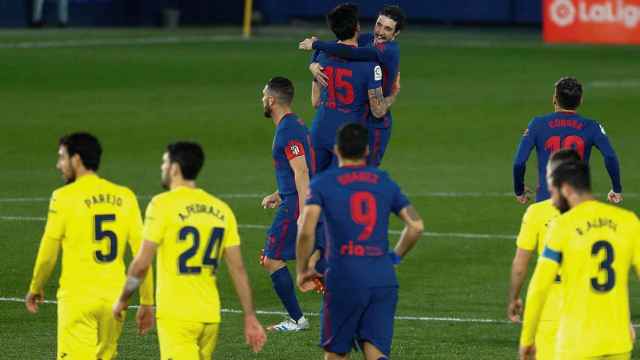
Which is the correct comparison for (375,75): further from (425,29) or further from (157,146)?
(425,29)

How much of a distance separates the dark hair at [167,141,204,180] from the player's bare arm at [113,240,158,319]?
0.51 metres

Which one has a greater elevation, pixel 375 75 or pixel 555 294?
pixel 375 75

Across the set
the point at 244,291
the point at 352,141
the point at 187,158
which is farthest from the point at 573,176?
the point at 187,158

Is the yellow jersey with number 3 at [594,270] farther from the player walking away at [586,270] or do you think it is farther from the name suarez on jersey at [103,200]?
the name suarez on jersey at [103,200]

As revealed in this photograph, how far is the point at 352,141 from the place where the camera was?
11.0m

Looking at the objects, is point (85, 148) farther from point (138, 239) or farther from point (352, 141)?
point (352, 141)

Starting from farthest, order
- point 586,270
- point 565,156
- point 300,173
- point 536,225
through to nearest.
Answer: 1. point 300,173
2. point 536,225
3. point 565,156
4. point 586,270

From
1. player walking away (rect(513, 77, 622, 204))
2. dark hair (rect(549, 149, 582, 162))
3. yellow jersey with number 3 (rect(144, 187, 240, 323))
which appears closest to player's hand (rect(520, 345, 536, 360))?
dark hair (rect(549, 149, 582, 162))

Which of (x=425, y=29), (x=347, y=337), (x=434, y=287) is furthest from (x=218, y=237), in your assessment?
(x=425, y=29)

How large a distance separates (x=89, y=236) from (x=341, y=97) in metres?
5.77

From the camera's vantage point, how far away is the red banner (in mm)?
49844

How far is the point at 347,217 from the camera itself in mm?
11047

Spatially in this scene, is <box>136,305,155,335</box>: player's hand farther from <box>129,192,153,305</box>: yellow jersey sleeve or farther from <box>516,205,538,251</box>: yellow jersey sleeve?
<box>516,205,538,251</box>: yellow jersey sleeve

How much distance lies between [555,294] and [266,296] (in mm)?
6216
